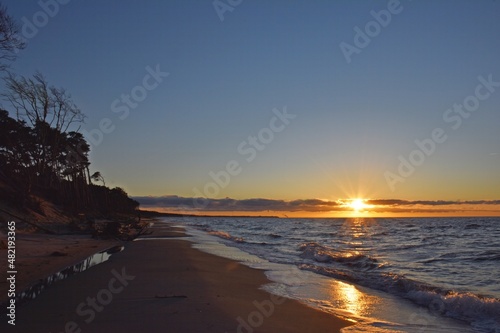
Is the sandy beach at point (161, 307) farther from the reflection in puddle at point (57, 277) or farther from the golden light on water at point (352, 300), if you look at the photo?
the golden light on water at point (352, 300)

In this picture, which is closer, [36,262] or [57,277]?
[57,277]

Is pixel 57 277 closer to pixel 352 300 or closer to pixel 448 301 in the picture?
pixel 352 300

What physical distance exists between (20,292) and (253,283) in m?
6.69

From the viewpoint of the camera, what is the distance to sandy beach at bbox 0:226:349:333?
7.39 meters

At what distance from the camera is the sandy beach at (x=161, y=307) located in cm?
739

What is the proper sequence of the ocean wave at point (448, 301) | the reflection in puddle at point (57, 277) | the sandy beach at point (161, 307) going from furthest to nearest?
the ocean wave at point (448, 301)
the reflection in puddle at point (57, 277)
the sandy beach at point (161, 307)

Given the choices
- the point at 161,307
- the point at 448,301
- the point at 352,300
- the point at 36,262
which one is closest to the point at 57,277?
the point at 36,262

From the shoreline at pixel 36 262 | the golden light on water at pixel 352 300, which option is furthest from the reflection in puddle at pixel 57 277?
the golden light on water at pixel 352 300

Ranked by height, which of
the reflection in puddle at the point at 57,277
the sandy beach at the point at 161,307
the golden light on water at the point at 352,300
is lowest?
the golden light on water at the point at 352,300

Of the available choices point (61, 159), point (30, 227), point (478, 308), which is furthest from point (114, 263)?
point (61, 159)

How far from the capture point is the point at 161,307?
28.3 ft

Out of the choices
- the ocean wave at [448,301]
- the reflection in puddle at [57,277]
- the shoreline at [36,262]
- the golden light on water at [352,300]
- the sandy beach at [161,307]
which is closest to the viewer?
the sandy beach at [161,307]

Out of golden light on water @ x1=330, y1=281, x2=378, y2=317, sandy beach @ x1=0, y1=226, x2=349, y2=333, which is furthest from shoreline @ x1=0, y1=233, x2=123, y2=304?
golden light on water @ x1=330, y1=281, x2=378, y2=317

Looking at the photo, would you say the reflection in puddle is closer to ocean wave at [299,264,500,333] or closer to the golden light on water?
the golden light on water
